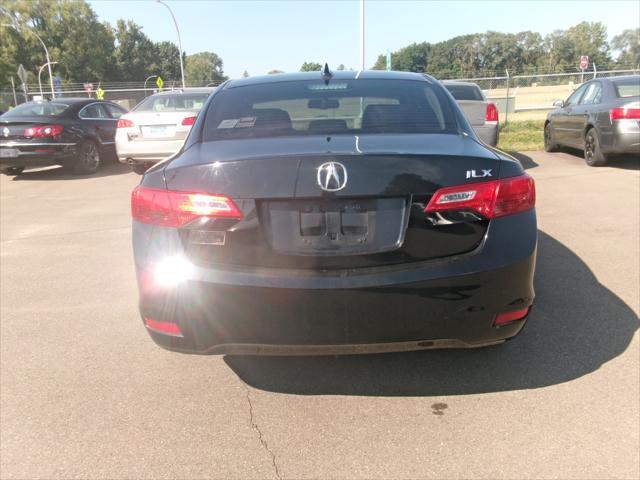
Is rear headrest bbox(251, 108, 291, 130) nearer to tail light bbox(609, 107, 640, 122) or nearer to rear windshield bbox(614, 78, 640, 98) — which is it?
tail light bbox(609, 107, 640, 122)

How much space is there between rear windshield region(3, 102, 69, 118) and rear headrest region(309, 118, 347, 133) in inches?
377

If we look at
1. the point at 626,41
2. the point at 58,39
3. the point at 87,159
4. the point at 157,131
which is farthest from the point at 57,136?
the point at 626,41

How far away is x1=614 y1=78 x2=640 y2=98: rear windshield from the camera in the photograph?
8898 millimetres

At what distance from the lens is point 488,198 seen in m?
2.33

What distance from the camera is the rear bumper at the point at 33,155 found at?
33.5 feet

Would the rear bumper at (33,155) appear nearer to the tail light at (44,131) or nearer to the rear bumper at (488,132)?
the tail light at (44,131)

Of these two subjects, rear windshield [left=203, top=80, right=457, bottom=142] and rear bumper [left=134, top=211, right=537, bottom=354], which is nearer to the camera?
rear bumper [left=134, top=211, right=537, bottom=354]

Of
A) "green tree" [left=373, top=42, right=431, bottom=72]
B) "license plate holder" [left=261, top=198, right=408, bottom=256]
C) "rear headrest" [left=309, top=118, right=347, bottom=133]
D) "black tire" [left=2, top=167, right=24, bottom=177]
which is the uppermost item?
"green tree" [left=373, top=42, right=431, bottom=72]

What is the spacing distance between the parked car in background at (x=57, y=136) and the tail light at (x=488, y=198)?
32.9ft

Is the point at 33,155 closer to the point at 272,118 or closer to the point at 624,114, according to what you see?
the point at 272,118

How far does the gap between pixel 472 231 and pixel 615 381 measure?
1.29 m

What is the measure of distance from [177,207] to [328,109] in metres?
1.37

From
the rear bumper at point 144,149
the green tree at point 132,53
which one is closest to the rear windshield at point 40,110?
the rear bumper at point 144,149

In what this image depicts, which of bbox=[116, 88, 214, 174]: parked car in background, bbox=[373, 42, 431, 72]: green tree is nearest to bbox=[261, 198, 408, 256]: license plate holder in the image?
bbox=[116, 88, 214, 174]: parked car in background
